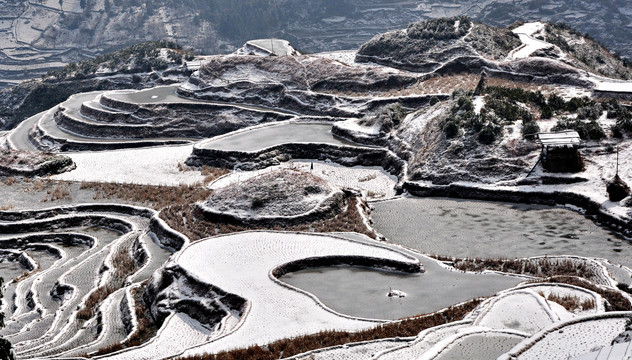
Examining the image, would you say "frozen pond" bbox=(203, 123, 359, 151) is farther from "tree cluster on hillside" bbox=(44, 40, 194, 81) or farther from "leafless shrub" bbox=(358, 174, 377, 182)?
"tree cluster on hillside" bbox=(44, 40, 194, 81)

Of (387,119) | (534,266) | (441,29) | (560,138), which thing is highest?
(441,29)

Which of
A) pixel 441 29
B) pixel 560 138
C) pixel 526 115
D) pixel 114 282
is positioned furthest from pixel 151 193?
pixel 441 29

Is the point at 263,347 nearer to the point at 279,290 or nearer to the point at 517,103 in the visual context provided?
the point at 279,290

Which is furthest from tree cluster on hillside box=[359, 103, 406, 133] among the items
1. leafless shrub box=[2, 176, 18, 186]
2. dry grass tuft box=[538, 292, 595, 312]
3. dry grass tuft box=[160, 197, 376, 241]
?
dry grass tuft box=[538, 292, 595, 312]

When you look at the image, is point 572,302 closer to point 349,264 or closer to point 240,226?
point 349,264

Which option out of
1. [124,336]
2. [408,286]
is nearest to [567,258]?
[408,286]

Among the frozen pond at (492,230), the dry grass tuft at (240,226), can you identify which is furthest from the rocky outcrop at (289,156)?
the dry grass tuft at (240,226)
